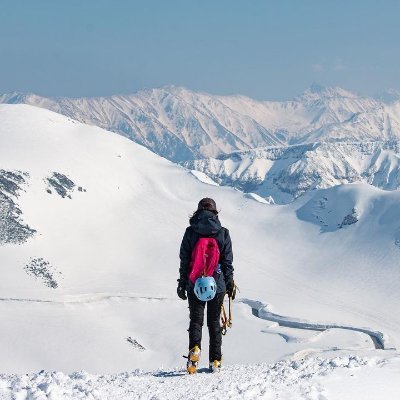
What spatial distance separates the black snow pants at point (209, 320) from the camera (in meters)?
15.9

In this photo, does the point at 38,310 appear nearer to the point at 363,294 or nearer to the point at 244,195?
the point at 363,294

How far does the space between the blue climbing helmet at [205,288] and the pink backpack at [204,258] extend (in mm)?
252

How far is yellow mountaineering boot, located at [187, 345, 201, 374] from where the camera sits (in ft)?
52.7

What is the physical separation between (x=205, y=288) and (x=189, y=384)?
2180mm

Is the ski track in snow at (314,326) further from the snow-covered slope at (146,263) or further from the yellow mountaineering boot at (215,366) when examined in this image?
the yellow mountaineering boot at (215,366)

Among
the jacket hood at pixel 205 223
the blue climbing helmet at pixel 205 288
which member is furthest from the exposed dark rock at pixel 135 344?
the jacket hood at pixel 205 223

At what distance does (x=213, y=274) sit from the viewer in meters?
15.7

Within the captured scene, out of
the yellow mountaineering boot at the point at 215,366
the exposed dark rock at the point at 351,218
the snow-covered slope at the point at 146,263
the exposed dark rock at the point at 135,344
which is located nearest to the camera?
the yellow mountaineering boot at the point at 215,366

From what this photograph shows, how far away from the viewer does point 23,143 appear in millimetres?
175875

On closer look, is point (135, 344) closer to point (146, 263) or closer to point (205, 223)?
point (146, 263)

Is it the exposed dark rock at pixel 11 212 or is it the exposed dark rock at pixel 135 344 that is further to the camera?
the exposed dark rock at pixel 11 212

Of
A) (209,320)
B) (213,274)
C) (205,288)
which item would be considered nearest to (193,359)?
(209,320)

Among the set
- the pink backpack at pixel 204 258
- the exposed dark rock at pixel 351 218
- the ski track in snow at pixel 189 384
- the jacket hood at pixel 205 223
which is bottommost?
the ski track in snow at pixel 189 384

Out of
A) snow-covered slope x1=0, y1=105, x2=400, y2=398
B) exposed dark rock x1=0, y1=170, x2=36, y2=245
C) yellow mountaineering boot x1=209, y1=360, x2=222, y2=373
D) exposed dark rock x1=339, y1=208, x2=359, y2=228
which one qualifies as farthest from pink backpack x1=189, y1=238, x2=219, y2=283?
exposed dark rock x1=339, y1=208, x2=359, y2=228
